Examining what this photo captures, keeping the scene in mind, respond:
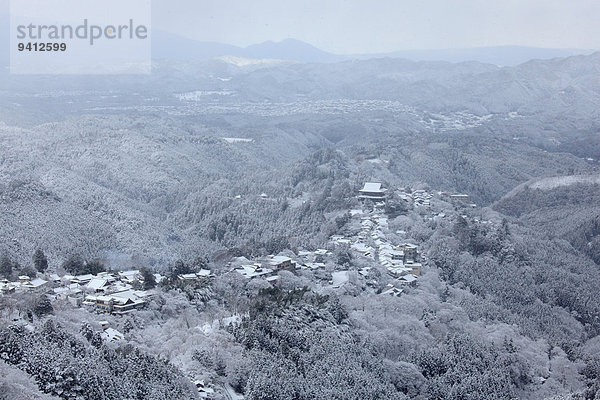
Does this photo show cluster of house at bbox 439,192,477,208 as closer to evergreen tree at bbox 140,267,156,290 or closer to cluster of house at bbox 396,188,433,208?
cluster of house at bbox 396,188,433,208

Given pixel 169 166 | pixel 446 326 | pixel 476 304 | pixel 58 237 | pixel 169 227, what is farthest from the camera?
pixel 169 166

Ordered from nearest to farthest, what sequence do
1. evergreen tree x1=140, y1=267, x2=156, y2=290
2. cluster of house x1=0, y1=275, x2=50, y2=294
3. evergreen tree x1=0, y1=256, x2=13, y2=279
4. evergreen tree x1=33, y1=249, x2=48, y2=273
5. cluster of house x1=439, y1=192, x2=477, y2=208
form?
cluster of house x1=0, y1=275, x2=50, y2=294, evergreen tree x1=0, y1=256, x2=13, y2=279, evergreen tree x1=140, y1=267, x2=156, y2=290, evergreen tree x1=33, y1=249, x2=48, y2=273, cluster of house x1=439, y1=192, x2=477, y2=208

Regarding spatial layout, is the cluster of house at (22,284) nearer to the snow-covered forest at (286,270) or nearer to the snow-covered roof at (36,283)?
the snow-covered roof at (36,283)

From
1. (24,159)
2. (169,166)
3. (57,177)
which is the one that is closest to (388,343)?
(57,177)

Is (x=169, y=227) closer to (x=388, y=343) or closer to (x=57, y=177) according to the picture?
(x=57, y=177)

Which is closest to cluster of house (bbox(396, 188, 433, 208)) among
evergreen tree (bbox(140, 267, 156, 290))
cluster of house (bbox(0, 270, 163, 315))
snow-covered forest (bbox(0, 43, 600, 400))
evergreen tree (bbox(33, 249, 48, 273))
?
snow-covered forest (bbox(0, 43, 600, 400))

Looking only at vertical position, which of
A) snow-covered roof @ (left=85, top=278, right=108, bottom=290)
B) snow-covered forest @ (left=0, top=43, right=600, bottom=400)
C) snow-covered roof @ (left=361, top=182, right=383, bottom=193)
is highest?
snow-covered roof @ (left=361, top=182, right=383, bottom=193)

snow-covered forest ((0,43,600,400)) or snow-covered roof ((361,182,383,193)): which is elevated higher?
snow-covered roof ((361,182,383,193))

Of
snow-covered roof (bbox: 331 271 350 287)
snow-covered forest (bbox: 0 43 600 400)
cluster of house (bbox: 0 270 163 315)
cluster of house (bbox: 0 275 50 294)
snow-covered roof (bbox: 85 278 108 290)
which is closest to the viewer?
snow-covered forest (bbox: 0 43 600 400)

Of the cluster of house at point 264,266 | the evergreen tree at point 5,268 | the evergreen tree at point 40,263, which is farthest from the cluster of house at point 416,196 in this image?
the evergreen tree at point 5,268

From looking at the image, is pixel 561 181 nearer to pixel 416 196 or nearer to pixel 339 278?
pixel 416 196

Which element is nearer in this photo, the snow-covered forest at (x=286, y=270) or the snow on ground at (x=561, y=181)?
the snow-covered forest at (x=286, y=270)
